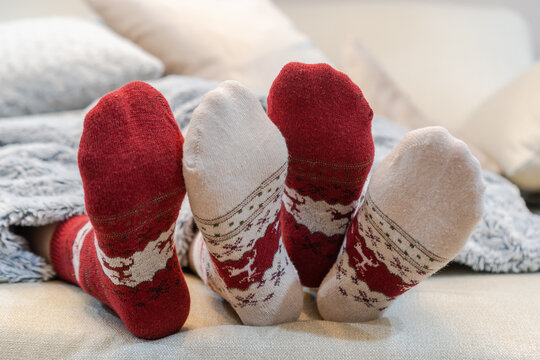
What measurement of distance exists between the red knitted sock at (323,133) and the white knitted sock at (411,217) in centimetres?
3

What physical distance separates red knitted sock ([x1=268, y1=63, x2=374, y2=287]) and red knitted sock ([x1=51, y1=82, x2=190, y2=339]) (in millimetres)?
124

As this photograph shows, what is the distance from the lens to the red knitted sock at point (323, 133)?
51cm

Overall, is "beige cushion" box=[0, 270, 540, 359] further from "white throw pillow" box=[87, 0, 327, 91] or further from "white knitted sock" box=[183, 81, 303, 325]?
"white throw pillow" box=[87, 0, 327, 91]

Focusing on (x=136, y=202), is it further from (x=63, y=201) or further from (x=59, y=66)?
(x=59, y=66)

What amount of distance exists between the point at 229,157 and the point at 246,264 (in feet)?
0.39

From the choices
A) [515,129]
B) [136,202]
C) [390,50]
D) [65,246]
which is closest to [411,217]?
[136,202]

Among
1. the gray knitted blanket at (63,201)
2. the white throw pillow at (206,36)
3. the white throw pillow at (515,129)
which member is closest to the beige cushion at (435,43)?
the white throw pillow at (515,129)

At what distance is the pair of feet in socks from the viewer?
431 millimetres

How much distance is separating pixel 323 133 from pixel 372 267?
15 cm

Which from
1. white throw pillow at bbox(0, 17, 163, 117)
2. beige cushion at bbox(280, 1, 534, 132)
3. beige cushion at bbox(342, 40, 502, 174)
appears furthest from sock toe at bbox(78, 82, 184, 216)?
beige cushion at bbox(280, 1, 534, 132)

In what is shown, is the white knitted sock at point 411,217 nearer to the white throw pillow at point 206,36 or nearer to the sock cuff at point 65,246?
the sock cuff at point 65,246

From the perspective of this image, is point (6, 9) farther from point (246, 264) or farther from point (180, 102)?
point (246, 264)

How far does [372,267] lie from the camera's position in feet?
1.69

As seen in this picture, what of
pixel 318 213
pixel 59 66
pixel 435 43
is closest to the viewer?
pixel 318 213
